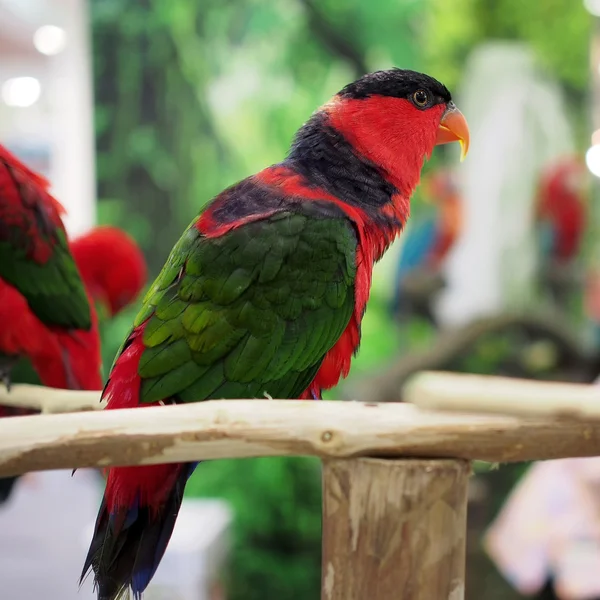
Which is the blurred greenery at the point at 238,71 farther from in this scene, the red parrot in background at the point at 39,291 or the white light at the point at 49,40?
the red parrot in background at the point at 39,291

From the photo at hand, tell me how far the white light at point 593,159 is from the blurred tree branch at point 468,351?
1.30ft

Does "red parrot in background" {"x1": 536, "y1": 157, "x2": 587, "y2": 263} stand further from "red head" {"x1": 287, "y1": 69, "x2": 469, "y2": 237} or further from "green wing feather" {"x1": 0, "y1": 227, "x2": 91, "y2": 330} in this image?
"green wing feather" {"x1": 0, "y1": 227, "x2": 91, "y2": 330}

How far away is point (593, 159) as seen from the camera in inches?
70.2

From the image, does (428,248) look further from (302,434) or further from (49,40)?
(302,434)

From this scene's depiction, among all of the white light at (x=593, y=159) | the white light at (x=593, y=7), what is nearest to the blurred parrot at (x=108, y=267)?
the white light at (x=593, y=159)

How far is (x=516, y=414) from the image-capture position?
41cm

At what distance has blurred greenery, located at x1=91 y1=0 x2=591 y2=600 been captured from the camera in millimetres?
1774

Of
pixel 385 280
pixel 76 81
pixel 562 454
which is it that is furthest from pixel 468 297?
pixel 562 454

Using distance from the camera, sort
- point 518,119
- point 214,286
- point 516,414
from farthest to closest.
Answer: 1. point 518,119
2. point 214,286
3. point 516,414

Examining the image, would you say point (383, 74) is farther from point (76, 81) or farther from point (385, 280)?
point (76, 81)

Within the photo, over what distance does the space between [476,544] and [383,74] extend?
1.59 meters

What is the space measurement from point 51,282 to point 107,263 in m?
0.40

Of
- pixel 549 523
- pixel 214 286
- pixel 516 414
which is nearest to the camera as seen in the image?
pixel 516 414

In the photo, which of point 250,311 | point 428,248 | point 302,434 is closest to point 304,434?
point 302,434
